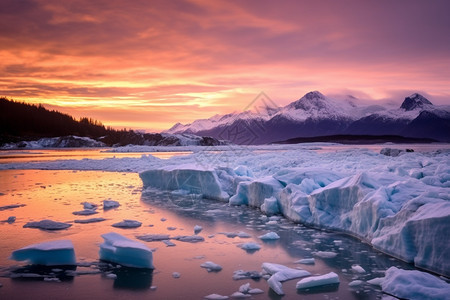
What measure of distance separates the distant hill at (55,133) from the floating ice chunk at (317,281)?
87.2 metres

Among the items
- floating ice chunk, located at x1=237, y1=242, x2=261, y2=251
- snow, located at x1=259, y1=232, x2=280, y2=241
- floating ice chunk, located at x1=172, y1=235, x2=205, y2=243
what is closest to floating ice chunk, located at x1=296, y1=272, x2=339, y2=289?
floating ice chunk, located at x1=237, y1=242, x2=261, y2=251

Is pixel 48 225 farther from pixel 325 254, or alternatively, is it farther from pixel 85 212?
pixel 325 254

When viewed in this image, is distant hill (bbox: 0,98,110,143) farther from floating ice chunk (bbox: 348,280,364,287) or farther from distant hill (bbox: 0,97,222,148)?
floating ice chunk (bbox: 348,280,364,287)

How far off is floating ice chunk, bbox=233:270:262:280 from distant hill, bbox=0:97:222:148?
284 feet

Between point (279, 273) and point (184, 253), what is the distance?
1.83 meters

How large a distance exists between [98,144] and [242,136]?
76.4 meters

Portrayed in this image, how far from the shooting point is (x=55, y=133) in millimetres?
103562

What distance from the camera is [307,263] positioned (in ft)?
19.0

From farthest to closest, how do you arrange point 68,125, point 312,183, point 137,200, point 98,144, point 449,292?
point 68,125, point 98,144, point 137,200, point 312,183, point 449,292

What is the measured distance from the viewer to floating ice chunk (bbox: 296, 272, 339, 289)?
4.77 m

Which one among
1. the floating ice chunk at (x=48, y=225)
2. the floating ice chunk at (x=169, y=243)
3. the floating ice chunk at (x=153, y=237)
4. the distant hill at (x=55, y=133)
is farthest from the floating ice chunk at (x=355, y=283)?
the distant hill at (x=55, y=133)

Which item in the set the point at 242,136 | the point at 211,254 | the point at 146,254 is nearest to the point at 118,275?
the point at 146,254

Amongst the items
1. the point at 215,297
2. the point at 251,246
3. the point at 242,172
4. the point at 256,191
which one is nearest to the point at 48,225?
the point at 251,246

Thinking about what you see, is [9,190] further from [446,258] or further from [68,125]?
[68,125]
